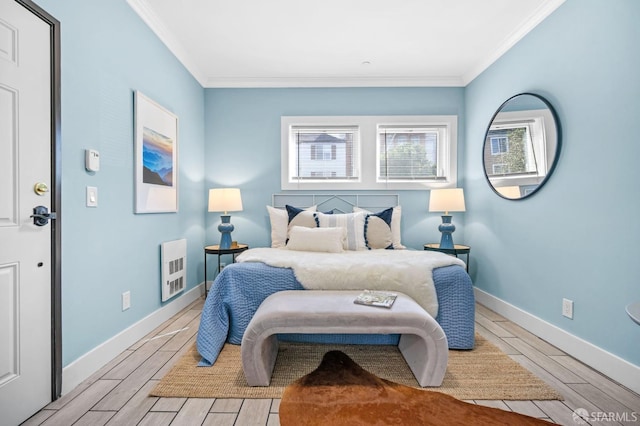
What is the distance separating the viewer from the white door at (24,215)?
147 centimetres

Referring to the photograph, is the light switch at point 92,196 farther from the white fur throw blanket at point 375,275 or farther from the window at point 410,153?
the window at point 410,153

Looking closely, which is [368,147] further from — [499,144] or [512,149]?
[512,149]

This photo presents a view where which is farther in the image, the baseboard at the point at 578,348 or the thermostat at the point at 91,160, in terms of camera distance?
the thermostat at the point at 91,160

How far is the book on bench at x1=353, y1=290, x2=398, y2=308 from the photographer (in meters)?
1.91

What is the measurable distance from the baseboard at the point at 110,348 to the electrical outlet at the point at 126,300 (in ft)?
0.54

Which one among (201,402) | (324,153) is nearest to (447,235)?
(324,153)

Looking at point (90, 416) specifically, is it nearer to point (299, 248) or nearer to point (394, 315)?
point (394, 315)

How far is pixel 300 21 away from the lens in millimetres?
2832

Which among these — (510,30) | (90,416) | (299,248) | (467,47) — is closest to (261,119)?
(299,248)

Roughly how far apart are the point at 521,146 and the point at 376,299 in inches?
78.7

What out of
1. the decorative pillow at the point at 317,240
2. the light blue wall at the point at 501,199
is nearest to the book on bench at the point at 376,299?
the decorative pillow at the point at 317,240

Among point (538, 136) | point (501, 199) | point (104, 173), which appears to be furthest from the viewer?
point (501, 199)

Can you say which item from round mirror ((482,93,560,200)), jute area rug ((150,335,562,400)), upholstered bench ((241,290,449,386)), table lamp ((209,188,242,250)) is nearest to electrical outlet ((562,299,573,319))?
jute area rug ((150,335,562,400))

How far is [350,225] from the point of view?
3.47 m
